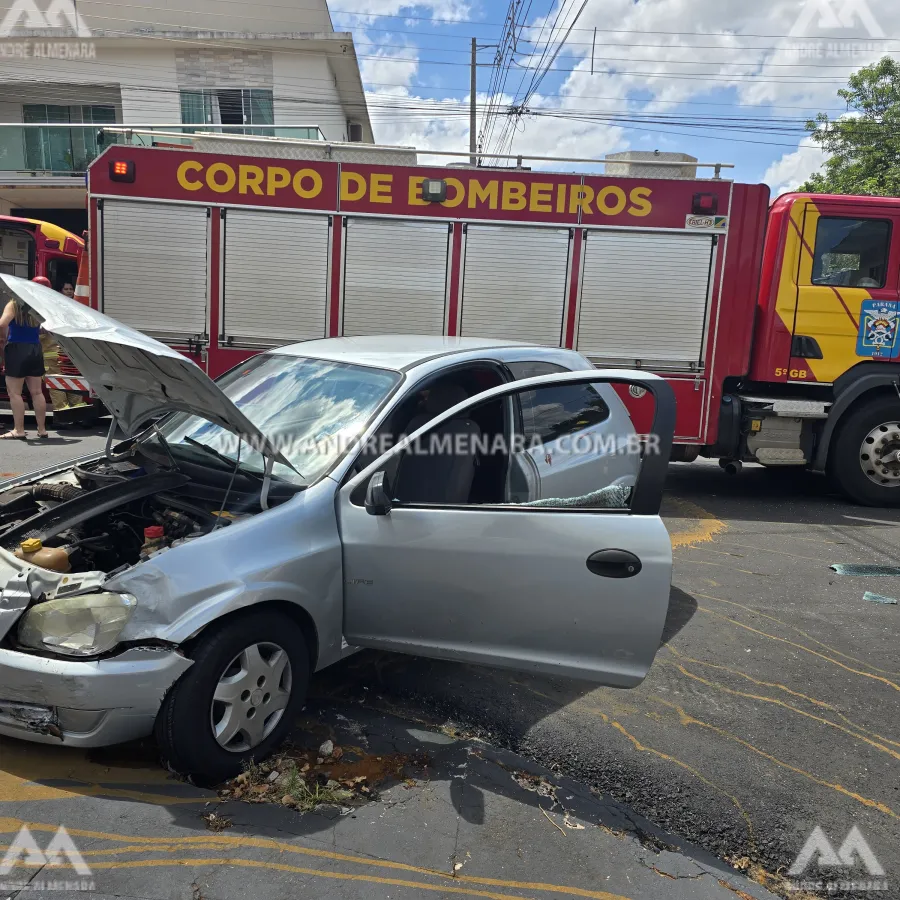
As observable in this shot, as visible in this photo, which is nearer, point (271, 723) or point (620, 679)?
point (271, 723)

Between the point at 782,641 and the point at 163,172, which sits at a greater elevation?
the point at 163,172

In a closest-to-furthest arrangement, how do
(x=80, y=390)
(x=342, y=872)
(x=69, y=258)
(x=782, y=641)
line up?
1. (x=342, y=872)
2. (x=782, y=641)
3. (x=80, y=390)
4. (x=69, y=258)

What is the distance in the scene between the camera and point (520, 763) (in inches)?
117

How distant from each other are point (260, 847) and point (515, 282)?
6.04 m

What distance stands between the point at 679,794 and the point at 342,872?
52.6 inches

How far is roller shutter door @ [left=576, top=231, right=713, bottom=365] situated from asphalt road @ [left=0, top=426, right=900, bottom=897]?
2882mm

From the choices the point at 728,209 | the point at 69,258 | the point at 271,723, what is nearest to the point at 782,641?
the point at 271,723

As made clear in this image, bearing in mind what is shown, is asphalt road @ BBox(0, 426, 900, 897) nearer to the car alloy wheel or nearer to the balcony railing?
the car alloy wheel

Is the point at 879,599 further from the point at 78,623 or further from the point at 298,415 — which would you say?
the point at 78,623

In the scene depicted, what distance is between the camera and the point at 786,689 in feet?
12.1

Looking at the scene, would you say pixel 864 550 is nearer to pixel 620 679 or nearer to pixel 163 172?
pixel 620 679

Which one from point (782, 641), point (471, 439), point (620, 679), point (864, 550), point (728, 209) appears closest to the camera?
point (620, 679)

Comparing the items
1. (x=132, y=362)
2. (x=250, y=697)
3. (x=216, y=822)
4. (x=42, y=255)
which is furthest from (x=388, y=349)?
(x=42, y=255)

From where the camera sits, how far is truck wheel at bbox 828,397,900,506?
723 centimetres
